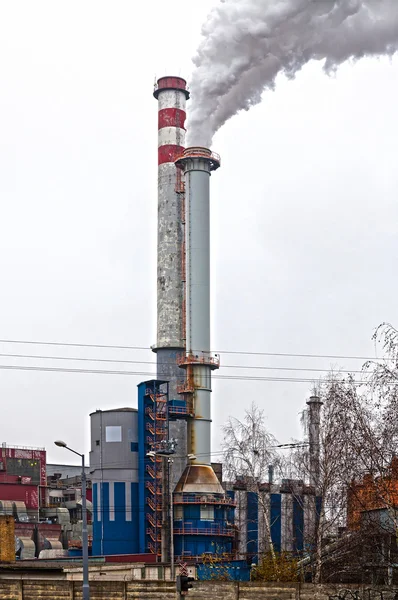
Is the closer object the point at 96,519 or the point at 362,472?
the point at 362,472

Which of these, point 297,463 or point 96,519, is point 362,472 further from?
point 96,519

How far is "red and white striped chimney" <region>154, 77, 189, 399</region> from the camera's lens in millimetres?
67688

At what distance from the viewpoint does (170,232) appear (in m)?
69.4

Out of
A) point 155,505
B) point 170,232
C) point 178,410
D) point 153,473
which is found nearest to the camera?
point 155,505

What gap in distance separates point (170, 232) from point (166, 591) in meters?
41.8

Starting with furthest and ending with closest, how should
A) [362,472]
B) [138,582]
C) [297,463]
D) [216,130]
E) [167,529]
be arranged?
[216,130], [167,529], [297,463], [138,582], [362,472]

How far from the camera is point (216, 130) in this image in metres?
65.8

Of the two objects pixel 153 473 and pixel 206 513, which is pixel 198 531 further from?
pixel 153 473

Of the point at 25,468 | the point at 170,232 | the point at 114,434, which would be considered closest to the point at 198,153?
the point at 170,232

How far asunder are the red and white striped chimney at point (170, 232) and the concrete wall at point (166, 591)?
35.7 metres

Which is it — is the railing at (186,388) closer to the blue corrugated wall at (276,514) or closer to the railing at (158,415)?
the railing at (158,415)

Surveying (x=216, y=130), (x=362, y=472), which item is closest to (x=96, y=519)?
(x=216, y=130)

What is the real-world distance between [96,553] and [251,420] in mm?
16022

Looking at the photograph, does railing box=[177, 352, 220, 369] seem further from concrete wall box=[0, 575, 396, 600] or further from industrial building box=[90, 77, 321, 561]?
concrete wall box=[0, 575, 396, 600]
